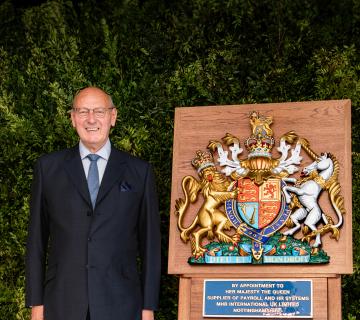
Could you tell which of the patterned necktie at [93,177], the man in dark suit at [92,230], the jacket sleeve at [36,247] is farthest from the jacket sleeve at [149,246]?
the jacket sleeve at [36,247]

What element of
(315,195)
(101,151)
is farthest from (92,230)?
(315,195)

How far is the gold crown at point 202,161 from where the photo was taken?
209 inches

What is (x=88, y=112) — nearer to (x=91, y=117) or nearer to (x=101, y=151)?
(x=91, y=117)

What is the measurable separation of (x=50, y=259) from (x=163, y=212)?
149 centimetres

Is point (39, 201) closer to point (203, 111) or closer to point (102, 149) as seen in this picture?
point (102, 149)

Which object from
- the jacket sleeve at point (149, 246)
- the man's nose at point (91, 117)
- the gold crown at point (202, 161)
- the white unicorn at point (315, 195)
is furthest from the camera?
the gold crown at point (202, 161)

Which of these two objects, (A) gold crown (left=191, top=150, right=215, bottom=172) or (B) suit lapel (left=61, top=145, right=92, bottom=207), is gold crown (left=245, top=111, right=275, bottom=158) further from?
(B) suit lapel (left=61, top=145, right=92, bottom=207)

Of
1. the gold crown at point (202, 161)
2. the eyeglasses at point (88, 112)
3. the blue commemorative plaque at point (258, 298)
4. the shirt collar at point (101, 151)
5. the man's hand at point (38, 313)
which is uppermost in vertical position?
the eyeglasses at point (88, 112)

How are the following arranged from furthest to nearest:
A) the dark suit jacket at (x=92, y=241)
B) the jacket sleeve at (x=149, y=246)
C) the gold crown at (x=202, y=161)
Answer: the gold crown at (x=202, y=161), the jacket sleeve at (x=149, y=246), the dark suit jacket at (x=92, y=241)

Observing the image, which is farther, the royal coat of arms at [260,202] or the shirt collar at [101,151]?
the royal coat of arms at [260,202]

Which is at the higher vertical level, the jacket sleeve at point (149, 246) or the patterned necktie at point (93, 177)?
the patterned necktie at point (93, 177)

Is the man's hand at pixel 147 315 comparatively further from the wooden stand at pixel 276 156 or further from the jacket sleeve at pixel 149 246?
the wooden stand at pixel 276 156

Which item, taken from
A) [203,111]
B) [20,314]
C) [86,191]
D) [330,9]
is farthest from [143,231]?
[330,9]

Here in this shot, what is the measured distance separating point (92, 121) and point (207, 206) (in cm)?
87
